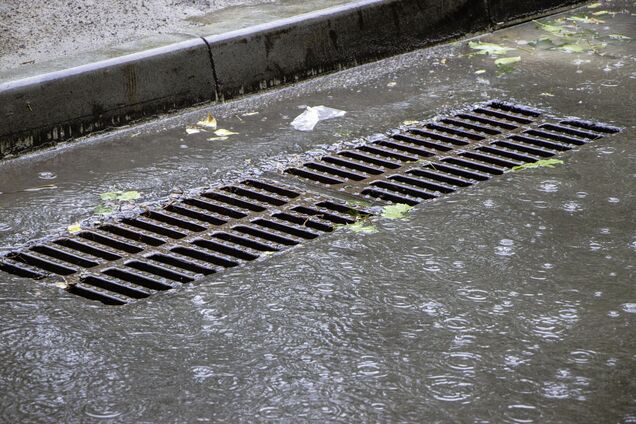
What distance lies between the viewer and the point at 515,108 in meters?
5.04

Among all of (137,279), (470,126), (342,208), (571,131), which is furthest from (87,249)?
(571,131)

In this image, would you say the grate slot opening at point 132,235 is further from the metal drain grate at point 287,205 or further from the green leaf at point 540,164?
the green leaf at point 540,164

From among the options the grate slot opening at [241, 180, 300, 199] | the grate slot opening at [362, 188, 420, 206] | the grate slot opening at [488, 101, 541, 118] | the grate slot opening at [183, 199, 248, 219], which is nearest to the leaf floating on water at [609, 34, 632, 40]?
the grate slot opening at [488, 101, 541, 118]

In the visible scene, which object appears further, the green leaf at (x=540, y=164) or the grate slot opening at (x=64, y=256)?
the green leaf at (x=540, y=164)

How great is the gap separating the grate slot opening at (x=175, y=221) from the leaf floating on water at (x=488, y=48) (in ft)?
9.08

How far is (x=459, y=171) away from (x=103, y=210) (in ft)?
4.65

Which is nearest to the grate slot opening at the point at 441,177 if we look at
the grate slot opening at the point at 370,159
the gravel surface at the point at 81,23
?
the grate slot opening at the point at 370,159

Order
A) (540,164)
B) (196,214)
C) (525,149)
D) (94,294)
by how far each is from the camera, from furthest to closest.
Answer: (525,149)
(540,164)
(196,214)
(94,294)

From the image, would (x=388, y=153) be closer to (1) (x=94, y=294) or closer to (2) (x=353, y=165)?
(2) (x=353, y=165)

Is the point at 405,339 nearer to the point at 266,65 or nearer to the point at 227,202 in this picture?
the point at 227,202

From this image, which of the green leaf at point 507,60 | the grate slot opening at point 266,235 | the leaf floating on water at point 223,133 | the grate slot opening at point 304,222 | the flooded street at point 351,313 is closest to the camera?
the flooded street at point 351,313

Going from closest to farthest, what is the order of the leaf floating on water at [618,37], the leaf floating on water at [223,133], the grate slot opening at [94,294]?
the grate slot opening at [94,294], the leaf floating on water at [223,133], the leaf floating on water at [618,37]

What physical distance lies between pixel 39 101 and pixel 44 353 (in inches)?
80.5

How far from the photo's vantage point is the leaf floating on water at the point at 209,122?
497cm
